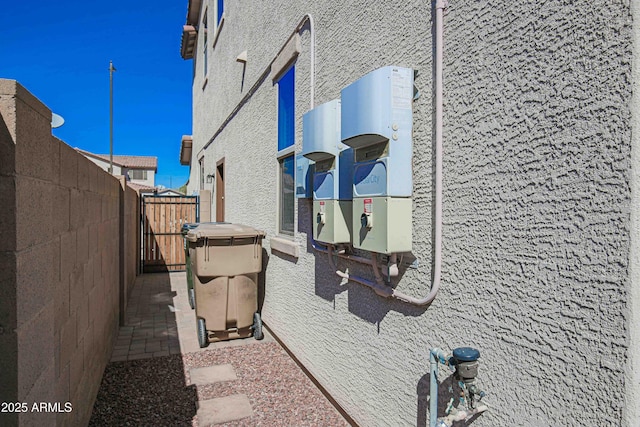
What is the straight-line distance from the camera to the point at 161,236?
11.0 meters

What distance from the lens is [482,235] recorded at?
1993 mm

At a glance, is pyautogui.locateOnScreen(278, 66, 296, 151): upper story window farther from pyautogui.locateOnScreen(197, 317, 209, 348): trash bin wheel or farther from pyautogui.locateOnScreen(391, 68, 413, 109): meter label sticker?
pyautogui.locateOnScreen(391, 68, 413, 109): meter label sticker

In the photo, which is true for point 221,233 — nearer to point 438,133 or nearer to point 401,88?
point 401,88

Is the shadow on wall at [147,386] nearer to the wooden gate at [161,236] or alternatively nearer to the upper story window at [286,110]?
the upper story window at [286,110]

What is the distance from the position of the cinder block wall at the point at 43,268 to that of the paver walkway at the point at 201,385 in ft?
1.45

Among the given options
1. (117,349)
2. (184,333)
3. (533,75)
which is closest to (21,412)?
(533,75)

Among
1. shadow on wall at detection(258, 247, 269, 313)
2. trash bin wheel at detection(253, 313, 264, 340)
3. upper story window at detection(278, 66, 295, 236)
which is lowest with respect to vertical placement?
trash bin wheel at detection(253, 313, 264, 340)

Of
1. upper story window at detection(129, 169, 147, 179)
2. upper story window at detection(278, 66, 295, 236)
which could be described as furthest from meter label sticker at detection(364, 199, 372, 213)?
upper story window at detection(129, 169, 147, 179)

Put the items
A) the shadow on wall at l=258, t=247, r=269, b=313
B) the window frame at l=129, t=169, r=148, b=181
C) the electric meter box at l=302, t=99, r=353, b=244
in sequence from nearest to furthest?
the electric meter box at l=302, t=99, r=353, b=244 < the shadow on wall at l=258, t=247, r=269, b=313 < the window frame at l=129, t=169, r=148, b=181

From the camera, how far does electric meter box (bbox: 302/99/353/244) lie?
3.10m

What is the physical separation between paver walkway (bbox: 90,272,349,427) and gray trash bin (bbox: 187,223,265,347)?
0.26 metres

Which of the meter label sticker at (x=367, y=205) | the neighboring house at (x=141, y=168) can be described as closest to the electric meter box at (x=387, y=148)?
the meter label sticker at (x=367, y=205)

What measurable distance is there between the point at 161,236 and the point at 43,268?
9595 mm

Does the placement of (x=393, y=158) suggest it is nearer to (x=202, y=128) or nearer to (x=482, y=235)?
(x=482, y=235)
